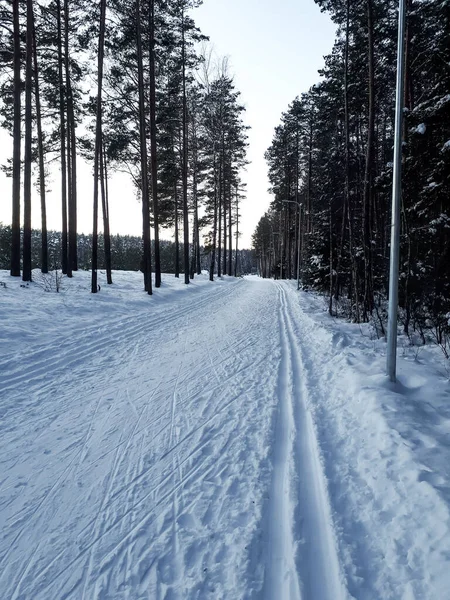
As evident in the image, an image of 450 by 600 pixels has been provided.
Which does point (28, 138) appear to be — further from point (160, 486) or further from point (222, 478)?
point (222, 478)

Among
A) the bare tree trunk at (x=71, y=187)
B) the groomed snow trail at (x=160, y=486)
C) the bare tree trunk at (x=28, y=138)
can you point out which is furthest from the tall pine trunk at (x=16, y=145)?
the groomed snow trail at (x=160, y=486)

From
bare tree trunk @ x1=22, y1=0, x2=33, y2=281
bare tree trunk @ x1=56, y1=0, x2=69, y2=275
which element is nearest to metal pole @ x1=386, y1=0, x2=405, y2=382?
bare tree trunk @ x1=22, y1=0, x2=33, y2=281

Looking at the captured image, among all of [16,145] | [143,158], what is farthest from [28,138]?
[143,158]

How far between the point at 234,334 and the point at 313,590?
6745 mm

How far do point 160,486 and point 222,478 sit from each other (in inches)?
22.2

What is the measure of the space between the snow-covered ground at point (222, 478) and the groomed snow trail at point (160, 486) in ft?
0.04

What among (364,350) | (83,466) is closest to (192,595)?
(83,466)

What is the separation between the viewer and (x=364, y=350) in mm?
6996

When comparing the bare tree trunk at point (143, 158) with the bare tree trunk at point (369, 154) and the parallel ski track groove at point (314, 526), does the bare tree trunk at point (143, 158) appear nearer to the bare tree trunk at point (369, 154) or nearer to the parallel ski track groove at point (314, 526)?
the bare tree trunk at point (369, 154)

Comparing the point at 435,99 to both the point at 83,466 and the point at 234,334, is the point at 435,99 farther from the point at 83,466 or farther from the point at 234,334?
the point at 83,466

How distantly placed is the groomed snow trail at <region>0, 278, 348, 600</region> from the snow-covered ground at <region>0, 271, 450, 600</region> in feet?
0.04

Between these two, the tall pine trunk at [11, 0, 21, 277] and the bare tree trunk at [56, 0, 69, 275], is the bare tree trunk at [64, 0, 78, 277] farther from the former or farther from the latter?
the tall pine trunk at [11, 0, 21, 277]

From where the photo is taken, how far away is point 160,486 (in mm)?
2869

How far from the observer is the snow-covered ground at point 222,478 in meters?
2.09
